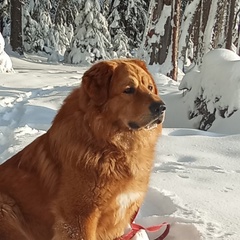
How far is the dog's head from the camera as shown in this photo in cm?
323

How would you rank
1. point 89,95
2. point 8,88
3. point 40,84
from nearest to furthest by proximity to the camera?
point 89,95, point 8,88, point 40,84

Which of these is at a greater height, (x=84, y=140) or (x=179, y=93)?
(x=84, y=140)

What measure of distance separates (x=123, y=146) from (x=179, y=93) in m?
9.18

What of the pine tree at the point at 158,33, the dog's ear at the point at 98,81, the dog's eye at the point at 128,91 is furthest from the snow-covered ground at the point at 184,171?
the pine tree at the point at 158,33

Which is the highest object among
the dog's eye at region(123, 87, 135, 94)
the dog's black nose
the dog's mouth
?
the dog's eye at region(123, 87, 135, 94)

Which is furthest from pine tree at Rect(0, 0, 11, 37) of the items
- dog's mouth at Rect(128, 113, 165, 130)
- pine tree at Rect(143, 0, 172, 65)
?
dog's mouth at Rect(128, 113, 165, 130)

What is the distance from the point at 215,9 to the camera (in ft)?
57.6

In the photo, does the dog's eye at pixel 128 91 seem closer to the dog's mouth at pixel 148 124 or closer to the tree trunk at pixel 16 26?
the dog's mouth at pixel 148 124

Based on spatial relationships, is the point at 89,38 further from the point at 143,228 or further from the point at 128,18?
the point at 143,228

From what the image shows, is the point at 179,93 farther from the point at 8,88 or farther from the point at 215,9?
the point at 215,9

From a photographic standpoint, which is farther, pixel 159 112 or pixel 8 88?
pixel 8 88

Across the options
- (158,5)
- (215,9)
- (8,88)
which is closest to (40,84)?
(8,88)

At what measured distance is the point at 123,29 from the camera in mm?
30469

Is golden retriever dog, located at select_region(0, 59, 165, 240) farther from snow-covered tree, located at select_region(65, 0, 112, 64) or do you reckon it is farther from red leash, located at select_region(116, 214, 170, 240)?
snow-covered tree, located at select_region(65, 0, 112, 64)
